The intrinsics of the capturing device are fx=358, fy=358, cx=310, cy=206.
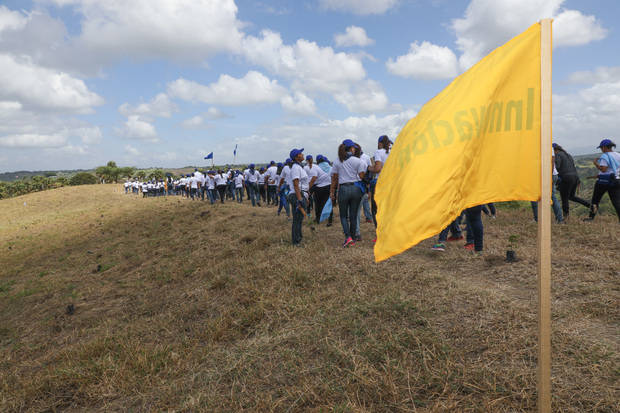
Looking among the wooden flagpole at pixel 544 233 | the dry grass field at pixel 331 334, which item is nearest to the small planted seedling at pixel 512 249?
the dry grass field at pixel 331 334

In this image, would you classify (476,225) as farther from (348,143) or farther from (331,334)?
(331,334)

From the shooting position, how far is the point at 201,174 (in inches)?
1153

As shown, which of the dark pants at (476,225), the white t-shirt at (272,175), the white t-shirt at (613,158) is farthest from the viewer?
the white t-shirt at (272,175)

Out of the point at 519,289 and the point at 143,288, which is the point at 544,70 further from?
the point at 143,288

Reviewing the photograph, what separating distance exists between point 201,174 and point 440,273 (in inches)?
1035

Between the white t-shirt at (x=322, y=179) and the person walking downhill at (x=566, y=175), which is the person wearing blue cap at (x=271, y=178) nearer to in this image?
the white t-shirt at (x=322, y=179)

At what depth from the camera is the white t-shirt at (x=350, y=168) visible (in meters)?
7.46

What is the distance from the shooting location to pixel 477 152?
98.3 inches

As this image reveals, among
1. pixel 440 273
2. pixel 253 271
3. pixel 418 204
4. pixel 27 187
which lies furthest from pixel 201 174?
pixel 27 187

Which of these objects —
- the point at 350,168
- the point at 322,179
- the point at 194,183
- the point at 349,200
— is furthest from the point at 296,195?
the point at 194,183

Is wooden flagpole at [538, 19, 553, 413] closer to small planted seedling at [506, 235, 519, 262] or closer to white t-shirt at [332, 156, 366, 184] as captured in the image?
small planted seedling at [506, 235, 519, 262]

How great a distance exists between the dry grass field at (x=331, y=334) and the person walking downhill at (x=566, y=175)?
0.85m

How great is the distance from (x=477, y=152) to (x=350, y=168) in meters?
5.05

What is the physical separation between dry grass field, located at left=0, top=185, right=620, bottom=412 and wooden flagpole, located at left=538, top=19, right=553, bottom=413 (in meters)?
0.68
